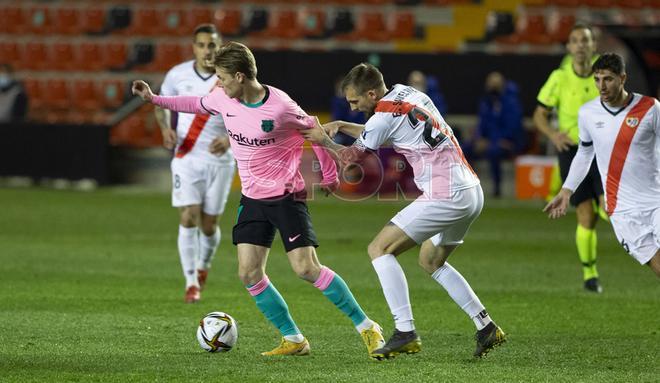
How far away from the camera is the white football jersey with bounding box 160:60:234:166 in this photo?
32.9 ft

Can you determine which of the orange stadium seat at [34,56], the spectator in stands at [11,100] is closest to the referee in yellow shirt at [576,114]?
the spectator in stands at [11,100]

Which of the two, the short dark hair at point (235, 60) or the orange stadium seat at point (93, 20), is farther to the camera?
the orange stadium seat at point (93, 20)

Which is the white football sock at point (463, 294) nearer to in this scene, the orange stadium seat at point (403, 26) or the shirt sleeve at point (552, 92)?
the shirt sleeve at point (552, 92)

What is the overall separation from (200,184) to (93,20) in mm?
16805

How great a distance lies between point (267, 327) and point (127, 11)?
728 inches

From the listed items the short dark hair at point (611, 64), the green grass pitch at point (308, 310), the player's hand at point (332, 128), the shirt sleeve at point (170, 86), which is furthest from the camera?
the shirt sleeve at point (170, 86)

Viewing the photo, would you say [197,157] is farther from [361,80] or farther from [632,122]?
[632,122]

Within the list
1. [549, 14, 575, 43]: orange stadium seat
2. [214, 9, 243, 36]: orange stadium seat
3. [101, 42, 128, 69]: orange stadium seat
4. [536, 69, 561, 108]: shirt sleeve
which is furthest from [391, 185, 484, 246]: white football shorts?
[101, 42, 128, 69]: orange stadium seat

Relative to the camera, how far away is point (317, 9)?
24.8 m

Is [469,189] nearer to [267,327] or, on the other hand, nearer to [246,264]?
[246,264]

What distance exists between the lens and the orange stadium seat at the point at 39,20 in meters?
26.2

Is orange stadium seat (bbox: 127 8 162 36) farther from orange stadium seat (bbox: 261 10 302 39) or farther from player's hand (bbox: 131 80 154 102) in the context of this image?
player's hand (bbox: 131 80 154 102)

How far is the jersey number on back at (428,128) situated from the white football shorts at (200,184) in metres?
3.48

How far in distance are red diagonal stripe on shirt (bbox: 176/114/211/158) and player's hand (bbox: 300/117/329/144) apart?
2845 millimetres
